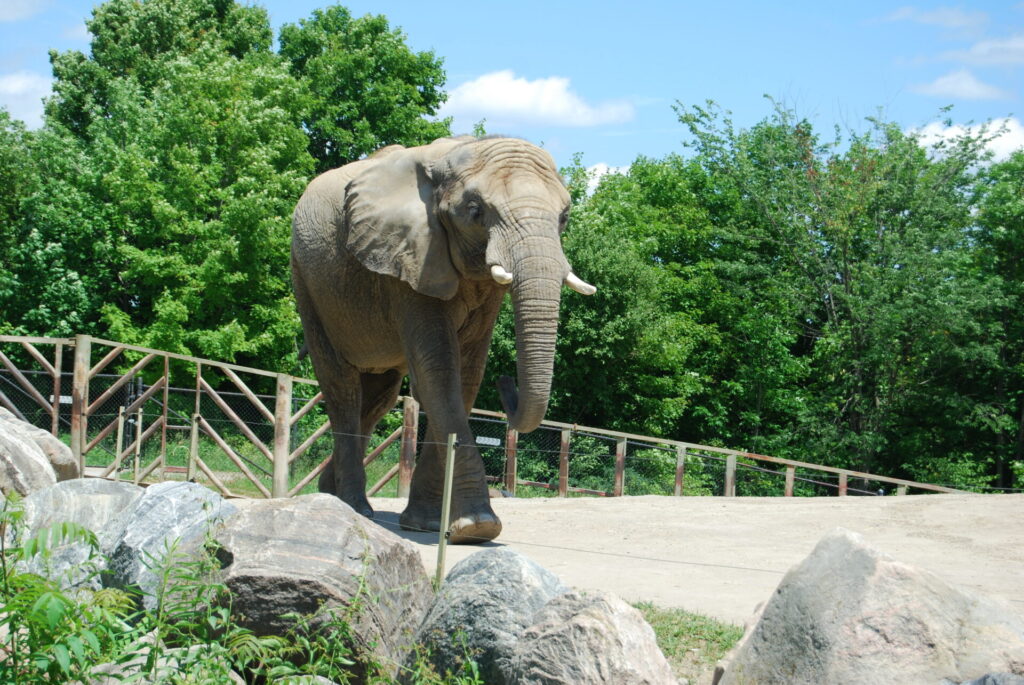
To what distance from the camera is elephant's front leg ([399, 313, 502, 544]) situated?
845cm

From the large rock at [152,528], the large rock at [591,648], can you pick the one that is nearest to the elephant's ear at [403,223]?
the large rock at [152,528]

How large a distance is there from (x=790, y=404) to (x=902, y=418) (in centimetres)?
328

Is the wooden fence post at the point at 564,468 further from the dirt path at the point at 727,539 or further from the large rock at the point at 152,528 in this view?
the large rock at the point at 152,528

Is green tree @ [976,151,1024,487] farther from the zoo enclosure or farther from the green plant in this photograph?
the green plant

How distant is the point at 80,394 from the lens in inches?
472

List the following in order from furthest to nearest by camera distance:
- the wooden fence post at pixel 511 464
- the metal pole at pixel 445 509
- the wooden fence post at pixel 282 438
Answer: the wooden fence post at pixel 511 464 < the wooden fence post at pixel 282 438 < the metal pole at pixel 445 509

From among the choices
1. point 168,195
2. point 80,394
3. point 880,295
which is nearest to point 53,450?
point 80,394

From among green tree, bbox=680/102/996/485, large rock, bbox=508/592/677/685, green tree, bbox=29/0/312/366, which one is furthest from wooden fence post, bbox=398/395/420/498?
green tree, bbox=680/102/996/485

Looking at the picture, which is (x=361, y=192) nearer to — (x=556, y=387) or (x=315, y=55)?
(x=556, y=387)

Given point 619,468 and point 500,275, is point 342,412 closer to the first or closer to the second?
point 500,275

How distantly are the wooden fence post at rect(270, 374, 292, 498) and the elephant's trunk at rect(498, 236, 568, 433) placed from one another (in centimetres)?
456

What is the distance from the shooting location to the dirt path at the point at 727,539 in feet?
25.2

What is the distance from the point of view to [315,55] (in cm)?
3447

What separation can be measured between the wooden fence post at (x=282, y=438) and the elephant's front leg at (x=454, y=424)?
312 centimetres
